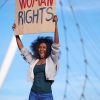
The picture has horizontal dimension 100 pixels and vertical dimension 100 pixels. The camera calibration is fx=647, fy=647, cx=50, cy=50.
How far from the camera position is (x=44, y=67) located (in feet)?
45.1

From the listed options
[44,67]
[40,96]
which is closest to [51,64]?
[44,67]

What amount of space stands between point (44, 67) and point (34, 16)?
4.39ft

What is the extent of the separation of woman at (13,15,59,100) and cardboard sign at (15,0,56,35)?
0.26 metres

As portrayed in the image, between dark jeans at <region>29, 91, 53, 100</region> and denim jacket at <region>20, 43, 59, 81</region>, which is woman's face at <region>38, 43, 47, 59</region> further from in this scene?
dark jeans at <region>29, 91, 53, 100</region>

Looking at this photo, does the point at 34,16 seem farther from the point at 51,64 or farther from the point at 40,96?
the point at 40,96

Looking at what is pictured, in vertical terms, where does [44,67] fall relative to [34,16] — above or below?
A: below

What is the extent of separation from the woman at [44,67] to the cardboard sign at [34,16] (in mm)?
260

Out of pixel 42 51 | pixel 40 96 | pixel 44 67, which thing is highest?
pixel 42 51

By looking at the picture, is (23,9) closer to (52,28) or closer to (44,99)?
(52,28)

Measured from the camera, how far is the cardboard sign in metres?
14.1

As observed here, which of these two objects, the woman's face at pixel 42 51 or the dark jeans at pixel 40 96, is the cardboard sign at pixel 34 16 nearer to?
the woman's face at pixel 42 51

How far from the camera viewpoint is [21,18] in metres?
14.6

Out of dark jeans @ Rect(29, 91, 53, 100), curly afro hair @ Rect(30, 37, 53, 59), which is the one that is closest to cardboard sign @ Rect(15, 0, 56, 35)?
curly afro hair @ Rect(30, 37, 53, 59)

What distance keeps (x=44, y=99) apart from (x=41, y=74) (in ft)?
1.75
